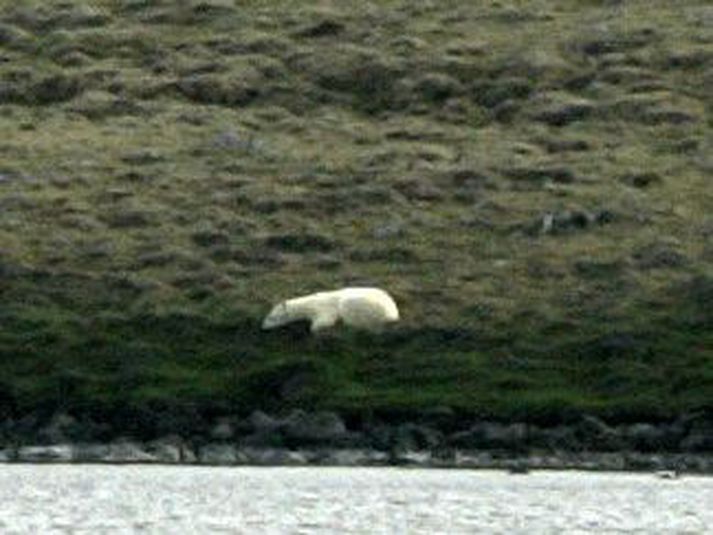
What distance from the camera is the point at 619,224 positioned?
106 meters

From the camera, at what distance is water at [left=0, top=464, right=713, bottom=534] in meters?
59.0

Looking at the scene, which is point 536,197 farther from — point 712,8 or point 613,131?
point 712,8

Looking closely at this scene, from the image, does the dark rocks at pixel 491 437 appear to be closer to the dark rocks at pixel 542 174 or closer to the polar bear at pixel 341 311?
the polar bear at pixel 341 311

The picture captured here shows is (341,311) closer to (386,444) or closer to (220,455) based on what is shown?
(386,444)

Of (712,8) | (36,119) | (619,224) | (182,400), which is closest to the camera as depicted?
(182,400)

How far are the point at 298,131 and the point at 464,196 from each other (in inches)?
475

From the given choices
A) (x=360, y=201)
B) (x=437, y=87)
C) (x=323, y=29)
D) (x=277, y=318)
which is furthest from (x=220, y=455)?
(x=323, y=29)

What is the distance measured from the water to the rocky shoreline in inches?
79.9

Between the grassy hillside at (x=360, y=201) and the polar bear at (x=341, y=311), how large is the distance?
0.49 m

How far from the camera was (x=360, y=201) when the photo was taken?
359 ft

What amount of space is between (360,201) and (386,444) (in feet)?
75.3

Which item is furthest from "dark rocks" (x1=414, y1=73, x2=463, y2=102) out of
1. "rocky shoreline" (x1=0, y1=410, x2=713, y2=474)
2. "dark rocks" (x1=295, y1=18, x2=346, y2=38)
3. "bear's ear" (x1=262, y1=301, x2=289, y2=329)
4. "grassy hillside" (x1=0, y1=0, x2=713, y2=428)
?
"rocky shoreline" (x1=0, y1=410, x2=713, y2=474)

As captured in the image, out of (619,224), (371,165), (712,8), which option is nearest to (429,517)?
(619,224)

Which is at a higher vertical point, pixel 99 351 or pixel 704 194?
pixel 704 194
